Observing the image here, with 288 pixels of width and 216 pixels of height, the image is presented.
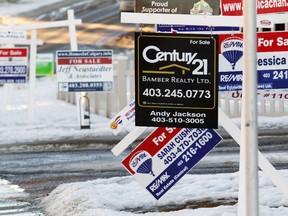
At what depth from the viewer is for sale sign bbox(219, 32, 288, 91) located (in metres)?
10.2

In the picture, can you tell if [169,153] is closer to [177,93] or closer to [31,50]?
[177,93]

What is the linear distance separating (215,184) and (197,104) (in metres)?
3.54

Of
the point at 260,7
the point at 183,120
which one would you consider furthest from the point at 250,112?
the point at 260,7

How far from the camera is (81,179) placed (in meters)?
14.0

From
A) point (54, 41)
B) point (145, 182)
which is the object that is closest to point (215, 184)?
point (145, 182)

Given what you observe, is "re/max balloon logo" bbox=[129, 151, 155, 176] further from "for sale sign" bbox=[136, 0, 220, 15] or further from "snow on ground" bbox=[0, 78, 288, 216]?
"for sale sign" bbox=[136, 0, 220, 15]

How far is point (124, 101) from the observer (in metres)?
23.9

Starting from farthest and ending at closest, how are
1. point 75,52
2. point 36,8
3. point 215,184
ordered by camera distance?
point 36,8
point 75,52
point 215,184

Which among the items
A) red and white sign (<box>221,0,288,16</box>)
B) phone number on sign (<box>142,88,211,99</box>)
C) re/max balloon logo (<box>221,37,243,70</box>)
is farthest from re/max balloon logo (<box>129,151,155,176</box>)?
phone number on sign (<box>142,88,211,99</box>)

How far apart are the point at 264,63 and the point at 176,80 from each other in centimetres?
163

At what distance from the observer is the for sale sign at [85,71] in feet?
72.2

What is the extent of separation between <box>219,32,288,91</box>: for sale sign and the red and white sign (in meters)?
0.25

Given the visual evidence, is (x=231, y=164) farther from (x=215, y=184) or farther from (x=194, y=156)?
(x=194, y=156)

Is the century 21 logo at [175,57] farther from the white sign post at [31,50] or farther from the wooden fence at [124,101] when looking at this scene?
the white sign post at [31,50]
